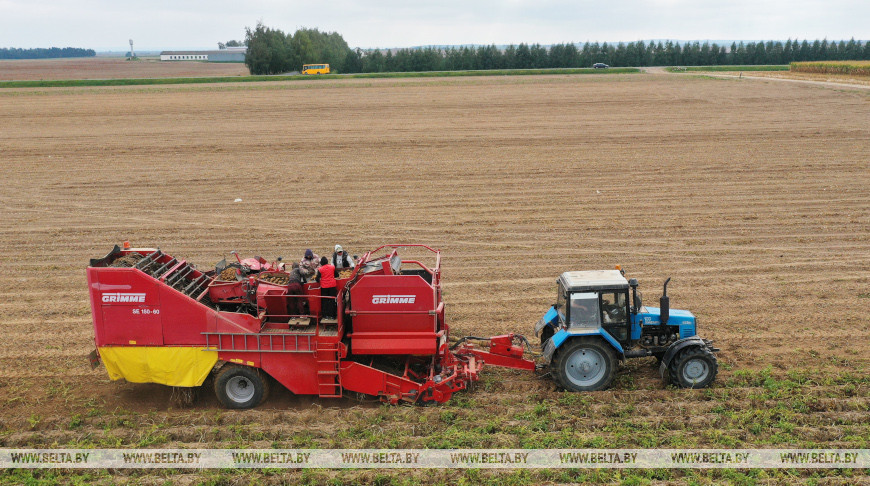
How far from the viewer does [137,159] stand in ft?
94.6

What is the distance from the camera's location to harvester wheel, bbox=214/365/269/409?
10.1 meters

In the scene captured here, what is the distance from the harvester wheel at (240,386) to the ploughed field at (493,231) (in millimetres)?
272

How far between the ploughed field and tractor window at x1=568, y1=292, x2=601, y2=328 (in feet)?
3.34

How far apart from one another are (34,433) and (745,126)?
32.0 metres

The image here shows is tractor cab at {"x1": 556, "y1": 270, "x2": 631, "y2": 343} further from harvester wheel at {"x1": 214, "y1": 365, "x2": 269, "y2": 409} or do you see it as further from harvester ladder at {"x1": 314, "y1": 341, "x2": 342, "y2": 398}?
harvester wheel at {"x1": 214, "y1": 365, "x2": 269, "y2": 409}

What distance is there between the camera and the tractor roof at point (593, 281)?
1017 cm

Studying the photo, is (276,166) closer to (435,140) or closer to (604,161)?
(435,140)

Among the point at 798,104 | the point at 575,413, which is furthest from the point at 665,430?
the point at 798,104

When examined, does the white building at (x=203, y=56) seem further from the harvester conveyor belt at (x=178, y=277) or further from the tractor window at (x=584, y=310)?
the tractor window at (x=584, y=310)

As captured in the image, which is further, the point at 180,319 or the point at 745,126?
the point at 745,126

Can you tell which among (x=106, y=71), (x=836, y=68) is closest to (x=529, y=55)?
(x=836, y=68)

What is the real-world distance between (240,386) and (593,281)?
5248 mm

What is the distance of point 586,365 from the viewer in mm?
10367

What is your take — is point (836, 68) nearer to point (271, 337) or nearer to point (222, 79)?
point (222, 79)
